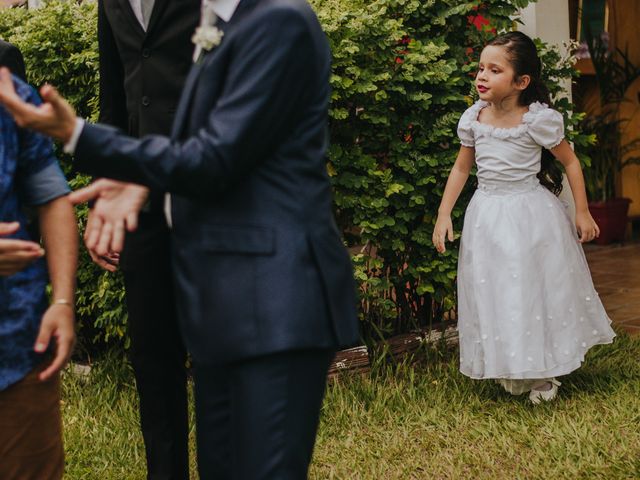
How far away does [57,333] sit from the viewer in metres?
2.05

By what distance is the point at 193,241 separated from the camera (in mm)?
1994

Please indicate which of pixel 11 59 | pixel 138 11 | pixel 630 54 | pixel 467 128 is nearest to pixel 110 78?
pixel 138 11

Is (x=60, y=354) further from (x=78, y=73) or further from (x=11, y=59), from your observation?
(x=78, y=73)

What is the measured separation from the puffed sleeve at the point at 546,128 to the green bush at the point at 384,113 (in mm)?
658

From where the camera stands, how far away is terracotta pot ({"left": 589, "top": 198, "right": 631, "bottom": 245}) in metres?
9.55

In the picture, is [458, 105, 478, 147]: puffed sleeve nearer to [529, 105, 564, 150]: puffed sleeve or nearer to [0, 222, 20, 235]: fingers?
[529, 105, 564, 150]: puffed sleeve

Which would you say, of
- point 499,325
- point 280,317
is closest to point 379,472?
point 499,325

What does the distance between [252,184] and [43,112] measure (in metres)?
0.44

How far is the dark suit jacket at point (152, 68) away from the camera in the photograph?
3000 mm

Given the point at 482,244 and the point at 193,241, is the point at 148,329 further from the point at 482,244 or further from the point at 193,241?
the point at 482,244

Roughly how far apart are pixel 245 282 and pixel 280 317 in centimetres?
10

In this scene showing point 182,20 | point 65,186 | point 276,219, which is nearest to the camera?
point 276,219

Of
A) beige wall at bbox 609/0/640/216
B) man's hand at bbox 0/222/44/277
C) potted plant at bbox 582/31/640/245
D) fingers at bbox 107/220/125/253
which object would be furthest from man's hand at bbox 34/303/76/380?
beige wall at bbox 609/0/640/216

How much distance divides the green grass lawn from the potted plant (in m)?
4.62
